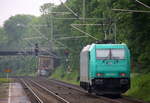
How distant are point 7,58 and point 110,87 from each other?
15171 cm

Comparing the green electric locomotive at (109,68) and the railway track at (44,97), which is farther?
the green electric locomotive at (109,68)

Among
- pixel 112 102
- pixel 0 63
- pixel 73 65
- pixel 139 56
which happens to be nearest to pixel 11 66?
pixel 0 63

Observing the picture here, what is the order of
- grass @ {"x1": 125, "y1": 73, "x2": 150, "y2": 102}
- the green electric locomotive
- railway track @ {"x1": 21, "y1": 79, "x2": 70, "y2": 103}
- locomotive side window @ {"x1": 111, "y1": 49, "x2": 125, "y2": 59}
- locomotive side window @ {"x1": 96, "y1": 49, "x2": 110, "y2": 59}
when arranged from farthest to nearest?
locomotive side window @ {"x1": 96, "y1": 49, "x2": 110, "y2": 59}
locomotive side window @ {"x1": 111, "y1": 49, "x2": 125, "y2": 59}
grass @ {"x1": 125, "y1": 73, "x2": 150, "y2": 102}
the green electric locomotive
railway track @ {"x1": 21, "y1": 79, "x2": 70, "y2": 103}

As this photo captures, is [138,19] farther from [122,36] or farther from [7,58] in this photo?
[7,58]

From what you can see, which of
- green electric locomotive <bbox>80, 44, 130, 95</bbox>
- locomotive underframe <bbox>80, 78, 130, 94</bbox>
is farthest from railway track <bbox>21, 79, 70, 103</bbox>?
green electric locomotive <bbox>80, 44, 130, 95</bbox>

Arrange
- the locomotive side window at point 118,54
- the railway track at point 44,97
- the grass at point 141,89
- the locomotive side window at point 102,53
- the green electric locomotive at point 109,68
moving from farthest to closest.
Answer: the locomotive side window at point 102,53 → the locomotive side window at point 118,54 → the grass at point 141,89 → the green electric locomotive at point 109,68 → the railway track at point 44,97

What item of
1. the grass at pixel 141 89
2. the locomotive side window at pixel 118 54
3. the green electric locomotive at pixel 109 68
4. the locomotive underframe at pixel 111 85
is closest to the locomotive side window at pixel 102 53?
the green electric locomotive at pixel 109 68

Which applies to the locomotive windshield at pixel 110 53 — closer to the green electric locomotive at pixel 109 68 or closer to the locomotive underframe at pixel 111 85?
the green electric locomotive at pixel 109 68

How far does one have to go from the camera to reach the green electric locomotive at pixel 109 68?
112 ft

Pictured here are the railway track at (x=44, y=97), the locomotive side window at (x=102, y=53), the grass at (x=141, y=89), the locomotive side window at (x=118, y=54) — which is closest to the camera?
the railway track at (x=44, y=97)

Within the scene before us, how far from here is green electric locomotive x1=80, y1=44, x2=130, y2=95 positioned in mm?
34062

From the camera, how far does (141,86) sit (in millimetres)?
37312

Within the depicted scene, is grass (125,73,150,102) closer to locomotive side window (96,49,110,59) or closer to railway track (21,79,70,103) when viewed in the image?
locomotive side window (96,49,110,59)

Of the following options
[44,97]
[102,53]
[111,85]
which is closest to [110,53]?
[102,53]
